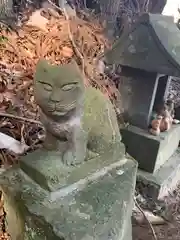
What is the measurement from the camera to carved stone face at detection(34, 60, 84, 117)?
0.74 metres

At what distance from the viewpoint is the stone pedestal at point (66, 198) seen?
0.76m

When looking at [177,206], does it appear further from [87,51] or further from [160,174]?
[87,51]

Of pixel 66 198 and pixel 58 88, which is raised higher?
pixel 58 88

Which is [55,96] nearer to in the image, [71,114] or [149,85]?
[71,114]

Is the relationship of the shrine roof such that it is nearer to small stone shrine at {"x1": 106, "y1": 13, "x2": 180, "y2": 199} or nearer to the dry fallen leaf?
small stone shrine at {"x1": 106, "y1": 13, "x2": 180, "y2": 199}

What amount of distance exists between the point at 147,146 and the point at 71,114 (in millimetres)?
840

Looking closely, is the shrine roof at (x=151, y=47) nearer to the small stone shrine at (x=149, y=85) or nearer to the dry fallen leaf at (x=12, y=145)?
the small stone shrine at (x=149, y=85)

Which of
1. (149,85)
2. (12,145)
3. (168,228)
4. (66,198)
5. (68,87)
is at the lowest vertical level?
(168,228)

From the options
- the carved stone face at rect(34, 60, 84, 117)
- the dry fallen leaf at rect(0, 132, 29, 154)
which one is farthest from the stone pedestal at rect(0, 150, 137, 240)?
the dry fallen leaf at rect(0, 132, 29, 154)

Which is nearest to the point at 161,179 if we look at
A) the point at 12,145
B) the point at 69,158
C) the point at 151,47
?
the point at 151,47

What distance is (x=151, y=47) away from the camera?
1.40 metres

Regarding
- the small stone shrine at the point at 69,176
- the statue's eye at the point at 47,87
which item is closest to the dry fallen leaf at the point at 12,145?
the small stone shrine at the point at 69,176

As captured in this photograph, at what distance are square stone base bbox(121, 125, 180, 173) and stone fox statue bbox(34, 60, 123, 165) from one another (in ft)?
1.98

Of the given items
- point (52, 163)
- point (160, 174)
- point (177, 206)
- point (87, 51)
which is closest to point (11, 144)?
point (52, 163)
